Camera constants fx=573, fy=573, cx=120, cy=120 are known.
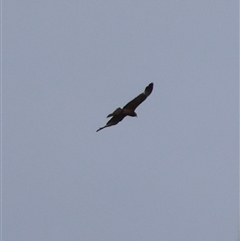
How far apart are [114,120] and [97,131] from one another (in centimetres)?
189

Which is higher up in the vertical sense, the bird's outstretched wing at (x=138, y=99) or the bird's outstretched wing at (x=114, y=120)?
the bird's outstretched wing at (x=138, y=99)

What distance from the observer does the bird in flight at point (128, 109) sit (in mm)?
30883

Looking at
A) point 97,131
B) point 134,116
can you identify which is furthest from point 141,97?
point 97,131

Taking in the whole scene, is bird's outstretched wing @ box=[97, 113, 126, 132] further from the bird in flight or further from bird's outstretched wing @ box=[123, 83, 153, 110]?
bird's outstretched wing @ box=[123, 83, 153, 110]

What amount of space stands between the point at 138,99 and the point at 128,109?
2.78ft

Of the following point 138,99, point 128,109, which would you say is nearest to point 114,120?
point 128,109

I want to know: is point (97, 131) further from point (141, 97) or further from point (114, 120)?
point (141, 97)

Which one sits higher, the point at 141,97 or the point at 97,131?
the point at 141,97

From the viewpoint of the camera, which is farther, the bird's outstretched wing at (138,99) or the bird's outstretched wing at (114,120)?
the bird's outstretched wing at (138,99)

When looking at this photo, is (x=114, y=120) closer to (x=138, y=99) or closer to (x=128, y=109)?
(x=128, y=109)

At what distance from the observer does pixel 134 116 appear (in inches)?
1229

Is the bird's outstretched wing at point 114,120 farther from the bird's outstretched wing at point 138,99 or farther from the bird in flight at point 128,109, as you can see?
the bird's outstretched wing at point 138,99

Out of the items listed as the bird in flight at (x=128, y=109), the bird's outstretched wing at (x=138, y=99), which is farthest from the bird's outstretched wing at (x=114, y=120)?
the bird's outstretched wing at (x=138, y=99)

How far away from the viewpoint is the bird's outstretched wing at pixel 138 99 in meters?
31.4
